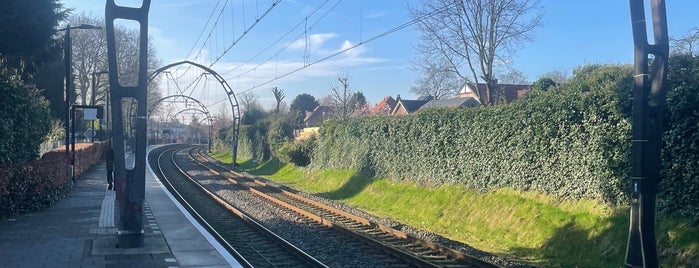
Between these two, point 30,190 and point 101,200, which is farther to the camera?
point 101,200

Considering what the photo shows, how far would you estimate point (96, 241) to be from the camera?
38.3ft

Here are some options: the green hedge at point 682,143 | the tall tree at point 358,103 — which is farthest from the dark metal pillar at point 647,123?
the tall tree at point 358,103

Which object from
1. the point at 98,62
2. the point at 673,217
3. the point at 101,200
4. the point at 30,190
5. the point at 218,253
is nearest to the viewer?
the point at 673,217

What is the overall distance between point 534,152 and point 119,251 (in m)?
9.41

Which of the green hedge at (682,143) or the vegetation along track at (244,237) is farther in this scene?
the vegetation along track at (244,237)

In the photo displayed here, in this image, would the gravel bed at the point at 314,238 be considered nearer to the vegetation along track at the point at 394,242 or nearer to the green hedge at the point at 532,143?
the vegetation along track at the point at 394,242

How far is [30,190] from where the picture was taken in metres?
16.1

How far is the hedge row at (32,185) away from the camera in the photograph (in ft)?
47.4

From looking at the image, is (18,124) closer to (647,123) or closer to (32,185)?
(32,185)

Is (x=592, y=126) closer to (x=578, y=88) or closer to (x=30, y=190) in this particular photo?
(x=578, y=88)

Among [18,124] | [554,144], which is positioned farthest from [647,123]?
[18,124]

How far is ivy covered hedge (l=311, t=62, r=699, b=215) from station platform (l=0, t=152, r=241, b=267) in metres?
7.33

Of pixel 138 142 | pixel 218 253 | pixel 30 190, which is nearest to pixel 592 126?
pixel 218 253

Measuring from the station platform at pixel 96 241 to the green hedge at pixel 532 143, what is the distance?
732 cm
